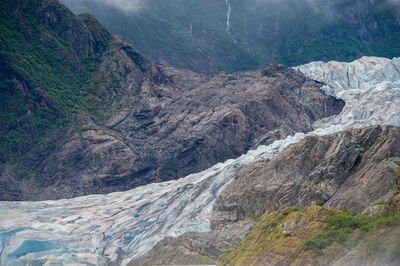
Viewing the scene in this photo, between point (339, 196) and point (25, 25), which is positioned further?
point (25, 25)

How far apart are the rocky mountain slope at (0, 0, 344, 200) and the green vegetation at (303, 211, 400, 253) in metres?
86.3

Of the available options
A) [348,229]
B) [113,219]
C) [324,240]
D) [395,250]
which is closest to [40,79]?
[113,219]

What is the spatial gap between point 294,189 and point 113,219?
41.7 meters

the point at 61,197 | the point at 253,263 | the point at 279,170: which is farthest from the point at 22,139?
the point at 253,263

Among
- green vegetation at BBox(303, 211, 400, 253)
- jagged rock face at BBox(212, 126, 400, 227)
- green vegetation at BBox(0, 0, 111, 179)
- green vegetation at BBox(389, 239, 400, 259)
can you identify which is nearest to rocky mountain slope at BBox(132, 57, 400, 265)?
A: jagged rock face at BBox(212, 126, 400, 227)

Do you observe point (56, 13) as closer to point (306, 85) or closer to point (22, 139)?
point (22, 139)

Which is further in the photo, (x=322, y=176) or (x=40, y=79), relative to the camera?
(x=40, y=79)

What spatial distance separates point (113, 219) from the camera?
98.9m

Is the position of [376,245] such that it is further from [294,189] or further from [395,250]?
[294,189]

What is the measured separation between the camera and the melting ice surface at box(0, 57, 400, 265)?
271 feet

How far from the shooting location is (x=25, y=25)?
147250mm

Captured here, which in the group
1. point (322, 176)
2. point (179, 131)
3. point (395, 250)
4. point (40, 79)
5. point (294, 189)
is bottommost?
point (294, 189)

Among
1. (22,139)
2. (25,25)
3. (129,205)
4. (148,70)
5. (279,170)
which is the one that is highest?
(25,25)

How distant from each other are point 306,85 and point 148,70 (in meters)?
48.2
